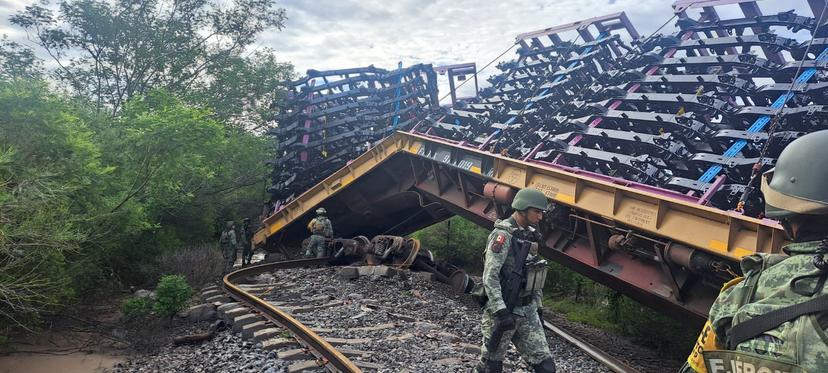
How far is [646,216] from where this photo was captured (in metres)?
5.78

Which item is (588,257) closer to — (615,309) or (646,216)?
(646,216)

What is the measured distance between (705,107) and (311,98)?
33.1 feet

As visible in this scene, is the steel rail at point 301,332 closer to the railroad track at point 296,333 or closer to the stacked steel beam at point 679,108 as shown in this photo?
the railroad track at point 296,333

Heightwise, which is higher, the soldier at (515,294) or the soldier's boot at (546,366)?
the soldier at (515,294)

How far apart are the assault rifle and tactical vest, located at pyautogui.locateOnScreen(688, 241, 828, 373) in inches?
80.8

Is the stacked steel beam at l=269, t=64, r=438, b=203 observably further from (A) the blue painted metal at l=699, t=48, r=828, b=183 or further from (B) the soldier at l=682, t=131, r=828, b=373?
(B) the soldier at l=682, t=131, r=828, b=373

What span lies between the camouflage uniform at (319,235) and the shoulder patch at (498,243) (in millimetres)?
8534

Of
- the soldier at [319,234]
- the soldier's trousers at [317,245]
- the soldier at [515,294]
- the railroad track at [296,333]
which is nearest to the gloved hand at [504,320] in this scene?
the soldier at [515,294]

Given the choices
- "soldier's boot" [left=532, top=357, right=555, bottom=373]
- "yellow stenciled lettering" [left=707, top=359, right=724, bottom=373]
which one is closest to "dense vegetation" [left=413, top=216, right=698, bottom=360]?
"soldier's boot" [left=532, top=357, right=555, bottom=373]

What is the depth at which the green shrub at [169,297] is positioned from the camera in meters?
7.79

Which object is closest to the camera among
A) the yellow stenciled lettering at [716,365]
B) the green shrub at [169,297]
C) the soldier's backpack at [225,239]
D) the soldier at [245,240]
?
the yellow stenciled lettering at [716,365]

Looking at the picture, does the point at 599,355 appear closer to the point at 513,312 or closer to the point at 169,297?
the point at 513,312

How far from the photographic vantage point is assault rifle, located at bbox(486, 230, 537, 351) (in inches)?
151

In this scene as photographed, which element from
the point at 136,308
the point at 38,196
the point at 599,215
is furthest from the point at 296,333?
the point at 599,215
